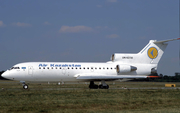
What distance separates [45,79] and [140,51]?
44.0 ft

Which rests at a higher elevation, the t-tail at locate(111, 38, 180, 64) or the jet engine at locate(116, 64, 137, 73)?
the t-tail at locate(111, 38, 180, 64)

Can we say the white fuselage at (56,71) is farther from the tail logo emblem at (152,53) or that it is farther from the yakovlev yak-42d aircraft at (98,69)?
the tail logo emblem at (152,53)

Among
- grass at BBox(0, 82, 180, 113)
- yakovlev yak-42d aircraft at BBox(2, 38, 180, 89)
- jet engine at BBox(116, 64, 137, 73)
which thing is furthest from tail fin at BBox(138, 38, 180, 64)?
grass at BBox(0, 82, 180, 113)

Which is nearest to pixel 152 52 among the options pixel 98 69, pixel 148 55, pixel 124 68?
pixel 148 55

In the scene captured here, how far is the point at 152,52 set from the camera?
34188mm

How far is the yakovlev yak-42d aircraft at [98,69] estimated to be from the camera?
3095cm

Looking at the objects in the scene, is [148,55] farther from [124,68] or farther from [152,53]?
[124,68]

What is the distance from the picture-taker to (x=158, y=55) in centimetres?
3425

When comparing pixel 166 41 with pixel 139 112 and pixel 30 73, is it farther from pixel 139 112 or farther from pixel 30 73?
pixel 139 112

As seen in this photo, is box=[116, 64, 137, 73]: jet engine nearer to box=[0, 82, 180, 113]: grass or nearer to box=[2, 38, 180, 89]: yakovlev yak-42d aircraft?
box=[2, 38, 180, 89]: yakovlev yak-42d aircraft

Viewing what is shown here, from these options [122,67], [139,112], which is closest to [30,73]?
[122,67]

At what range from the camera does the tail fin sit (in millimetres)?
34094

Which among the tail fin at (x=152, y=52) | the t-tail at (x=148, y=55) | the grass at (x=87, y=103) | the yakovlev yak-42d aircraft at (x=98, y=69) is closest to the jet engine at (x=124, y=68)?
the yakovlev yak-42d aircraft at (x=98, y=69)

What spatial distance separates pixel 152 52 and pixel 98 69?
787 centimetres
